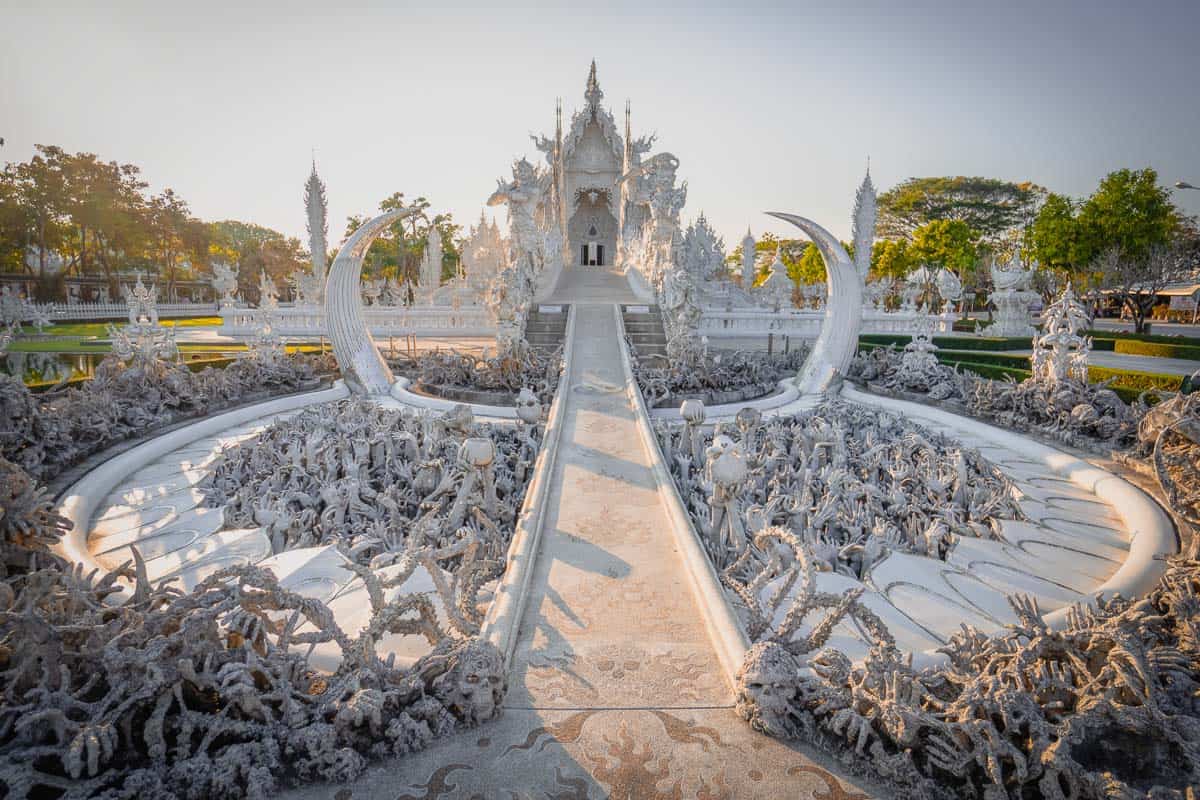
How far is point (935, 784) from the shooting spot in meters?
2.34

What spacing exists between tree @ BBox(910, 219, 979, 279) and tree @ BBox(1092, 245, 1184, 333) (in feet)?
32.0

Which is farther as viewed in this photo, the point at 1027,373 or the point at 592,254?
the point at 592,254

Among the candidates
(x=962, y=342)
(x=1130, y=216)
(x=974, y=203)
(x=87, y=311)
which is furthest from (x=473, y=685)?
(x=974, y=203)

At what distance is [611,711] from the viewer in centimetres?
288

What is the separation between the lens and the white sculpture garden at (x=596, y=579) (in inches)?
93.7

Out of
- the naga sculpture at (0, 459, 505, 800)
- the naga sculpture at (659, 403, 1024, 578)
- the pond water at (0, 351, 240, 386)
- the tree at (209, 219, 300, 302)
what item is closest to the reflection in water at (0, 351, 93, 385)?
the pond water at (0, 351, 240, 386)

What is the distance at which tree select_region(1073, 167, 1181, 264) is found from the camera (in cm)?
2836

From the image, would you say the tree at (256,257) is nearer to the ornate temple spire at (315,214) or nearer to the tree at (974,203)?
the ornate temple spire at (315,214)

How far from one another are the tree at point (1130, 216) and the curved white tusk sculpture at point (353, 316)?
109ft

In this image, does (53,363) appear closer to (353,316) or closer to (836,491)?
(353,316)

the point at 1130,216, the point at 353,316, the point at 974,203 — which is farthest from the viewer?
the point at 974,203

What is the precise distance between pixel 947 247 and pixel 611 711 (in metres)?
43.8

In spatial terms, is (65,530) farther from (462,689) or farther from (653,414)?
(653,414)

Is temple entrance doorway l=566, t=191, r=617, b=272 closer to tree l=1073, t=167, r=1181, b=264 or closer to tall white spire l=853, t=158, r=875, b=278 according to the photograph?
tall white spire l=853, t=158, r=875, b=278
